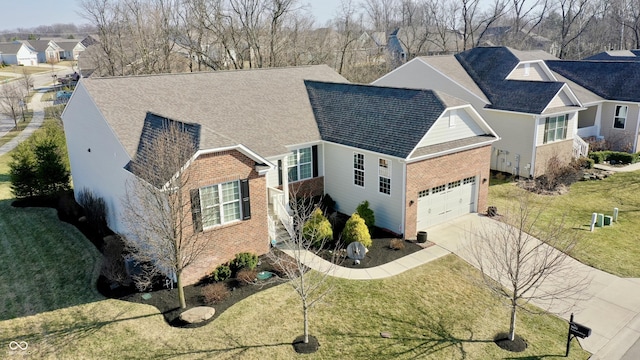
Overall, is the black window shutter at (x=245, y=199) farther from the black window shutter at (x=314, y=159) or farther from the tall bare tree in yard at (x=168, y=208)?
the black window shutter at (x=314, y=159)

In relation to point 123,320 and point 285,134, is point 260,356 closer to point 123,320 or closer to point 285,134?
point 123,320

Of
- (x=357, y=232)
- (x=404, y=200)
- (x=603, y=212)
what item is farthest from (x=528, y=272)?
(x=603, y=212)

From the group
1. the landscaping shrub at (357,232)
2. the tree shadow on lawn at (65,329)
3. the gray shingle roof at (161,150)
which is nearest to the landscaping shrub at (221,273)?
the tree shadow on lawn at (65,329)

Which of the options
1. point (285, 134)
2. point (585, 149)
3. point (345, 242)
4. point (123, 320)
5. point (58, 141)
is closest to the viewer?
point (123, 320)

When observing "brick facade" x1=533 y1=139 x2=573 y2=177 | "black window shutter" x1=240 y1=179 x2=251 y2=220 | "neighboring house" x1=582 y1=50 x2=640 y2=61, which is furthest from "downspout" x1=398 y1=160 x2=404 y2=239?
"neighboring house" x1=582 y1=50 x2=640 y2=61

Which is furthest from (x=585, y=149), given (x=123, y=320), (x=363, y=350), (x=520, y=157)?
(x=123, y=320)

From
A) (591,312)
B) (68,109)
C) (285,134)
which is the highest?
(68,109)
